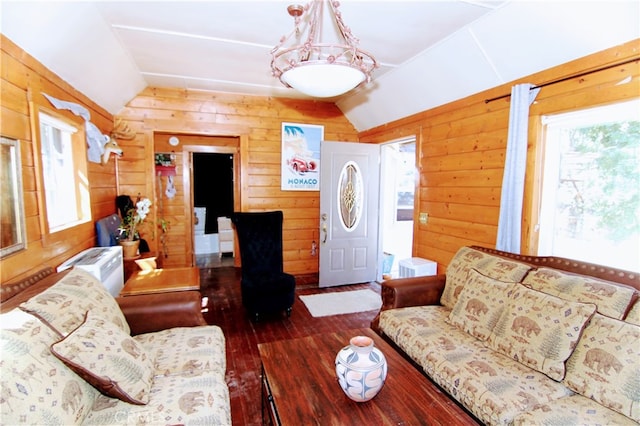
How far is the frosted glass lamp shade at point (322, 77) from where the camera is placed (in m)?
1.53

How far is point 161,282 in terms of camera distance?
2.90 m

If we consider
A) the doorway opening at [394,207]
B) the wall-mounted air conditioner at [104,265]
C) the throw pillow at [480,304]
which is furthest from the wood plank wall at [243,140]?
the throw pillow at [480,304]

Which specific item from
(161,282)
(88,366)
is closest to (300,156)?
(161,282)

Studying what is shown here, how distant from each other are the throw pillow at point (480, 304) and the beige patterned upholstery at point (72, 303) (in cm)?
215

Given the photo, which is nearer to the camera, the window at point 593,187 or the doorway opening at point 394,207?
the window at point 593,187

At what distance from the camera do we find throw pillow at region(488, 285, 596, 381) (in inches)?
64.9

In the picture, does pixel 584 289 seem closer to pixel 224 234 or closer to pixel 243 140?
pixel 243 140

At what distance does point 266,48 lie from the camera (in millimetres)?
3021

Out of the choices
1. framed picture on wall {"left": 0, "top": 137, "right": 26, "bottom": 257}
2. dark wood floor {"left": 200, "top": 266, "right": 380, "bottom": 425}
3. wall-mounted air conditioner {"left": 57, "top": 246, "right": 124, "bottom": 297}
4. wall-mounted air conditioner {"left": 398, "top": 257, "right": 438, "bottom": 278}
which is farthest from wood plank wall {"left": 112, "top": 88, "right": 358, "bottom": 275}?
framed picture on wall {"left": 0, "top": 137, "right": 26, "bottom": 257}

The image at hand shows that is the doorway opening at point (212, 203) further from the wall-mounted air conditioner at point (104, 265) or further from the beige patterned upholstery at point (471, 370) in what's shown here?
the beige patterned upholstery at point (471, 370)

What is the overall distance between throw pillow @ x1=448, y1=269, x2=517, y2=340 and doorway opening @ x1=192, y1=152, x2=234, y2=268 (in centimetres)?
483

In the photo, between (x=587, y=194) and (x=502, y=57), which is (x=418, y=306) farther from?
(x=502, y=57)

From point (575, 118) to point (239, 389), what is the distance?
3032 millimetres

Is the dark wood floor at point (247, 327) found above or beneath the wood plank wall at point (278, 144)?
beneath
